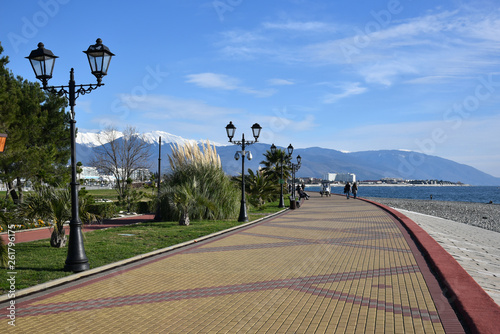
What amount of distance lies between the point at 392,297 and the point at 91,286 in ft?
14.7

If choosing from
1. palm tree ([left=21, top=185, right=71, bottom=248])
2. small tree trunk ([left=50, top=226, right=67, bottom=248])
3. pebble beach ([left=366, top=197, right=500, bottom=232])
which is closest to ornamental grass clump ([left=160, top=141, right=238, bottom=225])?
small tree trunk ([left=50, top=226, right=67, bottom=248])

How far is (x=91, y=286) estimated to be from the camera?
259 inches

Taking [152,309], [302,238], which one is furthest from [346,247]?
[152,309]

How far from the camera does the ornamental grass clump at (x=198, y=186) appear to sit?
16500 mm

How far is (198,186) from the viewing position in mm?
17047

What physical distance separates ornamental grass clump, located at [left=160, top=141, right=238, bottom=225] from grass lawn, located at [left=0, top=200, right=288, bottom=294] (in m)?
1.85

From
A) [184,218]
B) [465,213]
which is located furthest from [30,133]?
[465,213]

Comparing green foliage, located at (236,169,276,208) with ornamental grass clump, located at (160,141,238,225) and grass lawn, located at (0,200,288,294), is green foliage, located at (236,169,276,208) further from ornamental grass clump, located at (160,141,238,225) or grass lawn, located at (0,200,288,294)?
grass lawn, located at (0,200,288,294)

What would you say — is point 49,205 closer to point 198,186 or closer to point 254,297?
point 254,297

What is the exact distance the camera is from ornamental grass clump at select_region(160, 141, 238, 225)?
54.1ft

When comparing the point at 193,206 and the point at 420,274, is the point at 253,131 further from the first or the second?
the point at 420,274

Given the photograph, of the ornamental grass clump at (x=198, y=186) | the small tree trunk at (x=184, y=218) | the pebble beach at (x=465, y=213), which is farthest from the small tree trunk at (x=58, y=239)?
the pebble beach at (x=465, y=213)

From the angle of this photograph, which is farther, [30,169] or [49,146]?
[49,146]

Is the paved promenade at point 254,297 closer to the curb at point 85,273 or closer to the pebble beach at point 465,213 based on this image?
the curb at point 85,273
